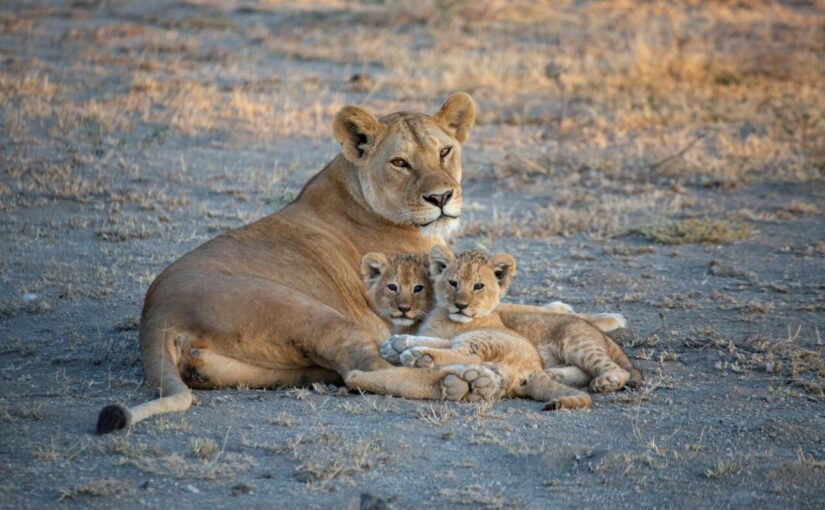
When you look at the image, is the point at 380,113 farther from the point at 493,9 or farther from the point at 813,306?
the point at 493,9

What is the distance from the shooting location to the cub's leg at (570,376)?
19.7 feet

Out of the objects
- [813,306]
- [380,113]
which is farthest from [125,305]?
[380,113]

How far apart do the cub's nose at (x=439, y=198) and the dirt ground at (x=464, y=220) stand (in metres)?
1.35

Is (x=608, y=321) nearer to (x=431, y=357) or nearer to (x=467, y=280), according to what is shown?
(x=467, y=280)

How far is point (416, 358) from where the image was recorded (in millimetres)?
5516

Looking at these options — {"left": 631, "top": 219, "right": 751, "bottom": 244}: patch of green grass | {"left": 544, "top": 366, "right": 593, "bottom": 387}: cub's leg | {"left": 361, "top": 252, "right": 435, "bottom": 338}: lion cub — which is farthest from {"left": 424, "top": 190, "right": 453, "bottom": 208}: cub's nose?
{"left": 631, "top": 219, "right": 751, "bottom": 244}: patch of green grass

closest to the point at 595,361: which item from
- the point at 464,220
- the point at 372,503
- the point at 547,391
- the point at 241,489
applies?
the point at 547,391

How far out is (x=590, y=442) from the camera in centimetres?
506

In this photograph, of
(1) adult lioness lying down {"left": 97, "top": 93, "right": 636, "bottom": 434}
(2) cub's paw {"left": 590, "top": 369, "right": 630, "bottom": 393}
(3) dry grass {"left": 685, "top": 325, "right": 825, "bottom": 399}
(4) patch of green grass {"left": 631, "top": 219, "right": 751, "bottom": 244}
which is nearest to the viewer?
(1) adult lioness lying down {"left": 97, "top": 93, "right": 636, "bottom": 434}

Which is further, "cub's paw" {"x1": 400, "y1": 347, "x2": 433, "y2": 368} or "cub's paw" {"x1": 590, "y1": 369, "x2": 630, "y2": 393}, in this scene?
"cub's paw" {"x1": 590, "y1": 369, "x2": 630, "y2": 393}

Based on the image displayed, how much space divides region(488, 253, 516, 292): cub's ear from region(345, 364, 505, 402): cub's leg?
2.47 feet

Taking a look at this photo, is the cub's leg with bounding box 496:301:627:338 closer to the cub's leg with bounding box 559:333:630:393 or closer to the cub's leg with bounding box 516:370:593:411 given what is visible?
the cub's leg with bounding box 559:333:630:393

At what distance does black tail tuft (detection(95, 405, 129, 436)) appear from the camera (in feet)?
15.2

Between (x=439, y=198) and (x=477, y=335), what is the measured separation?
37.3 inches
